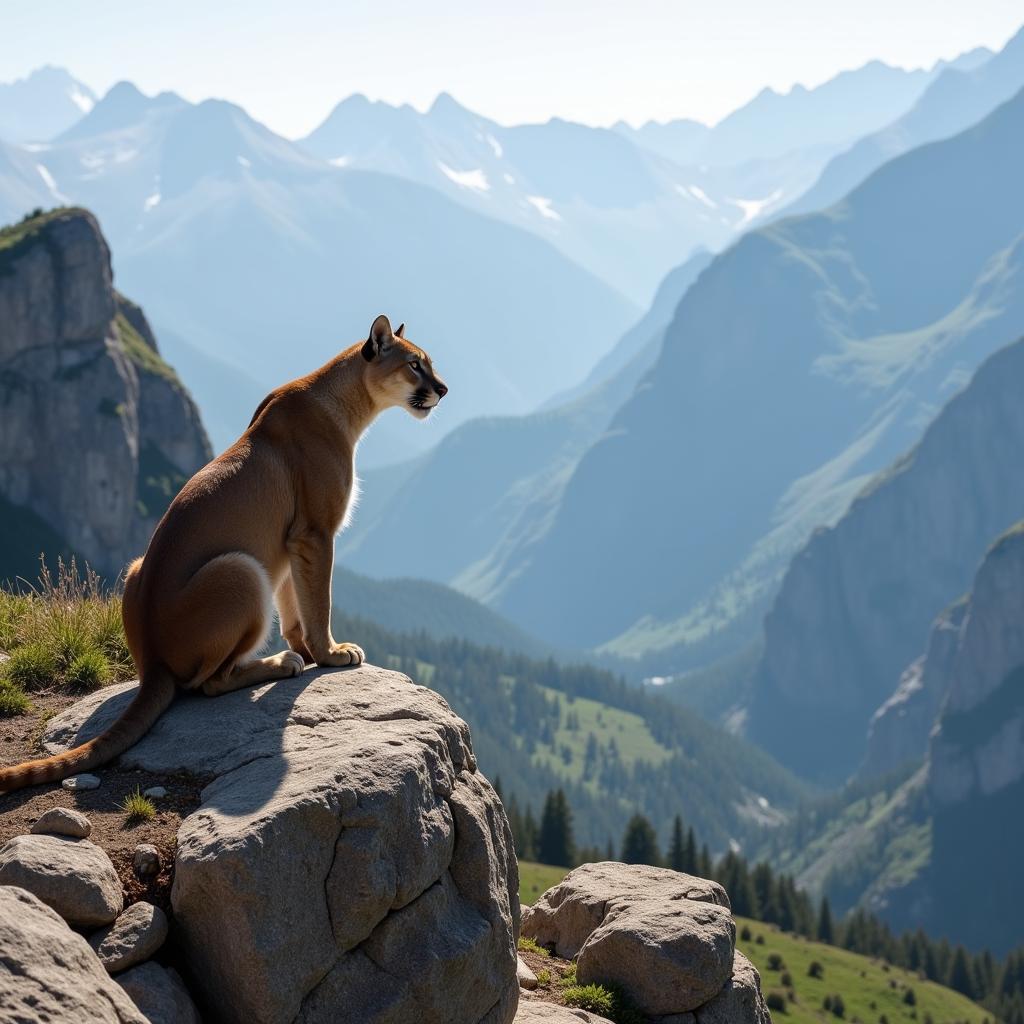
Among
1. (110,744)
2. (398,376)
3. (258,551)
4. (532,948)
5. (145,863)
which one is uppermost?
(398,376)

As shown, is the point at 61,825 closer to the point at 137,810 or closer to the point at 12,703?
the point at 137,810

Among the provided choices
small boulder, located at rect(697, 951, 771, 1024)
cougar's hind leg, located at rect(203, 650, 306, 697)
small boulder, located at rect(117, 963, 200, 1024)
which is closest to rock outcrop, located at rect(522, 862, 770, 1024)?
small boulder, located at rect(697, 951, 771, 1024)

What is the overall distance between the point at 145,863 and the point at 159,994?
4.92 ft

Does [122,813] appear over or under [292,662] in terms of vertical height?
under

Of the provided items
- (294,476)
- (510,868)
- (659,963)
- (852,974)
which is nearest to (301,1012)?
(510,868)

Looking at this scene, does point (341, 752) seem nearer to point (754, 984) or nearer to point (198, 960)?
point (198, 960)

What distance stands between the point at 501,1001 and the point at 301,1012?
118 inches

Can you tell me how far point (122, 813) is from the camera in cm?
1362

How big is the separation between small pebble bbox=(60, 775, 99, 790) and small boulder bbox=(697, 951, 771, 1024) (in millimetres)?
8590

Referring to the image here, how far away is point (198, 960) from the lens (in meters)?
12.3

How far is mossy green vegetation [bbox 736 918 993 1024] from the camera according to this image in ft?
393

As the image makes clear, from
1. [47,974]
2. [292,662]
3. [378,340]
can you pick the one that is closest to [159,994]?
[47,974]

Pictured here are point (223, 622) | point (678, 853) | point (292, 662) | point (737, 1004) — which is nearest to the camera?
point (223, 622)

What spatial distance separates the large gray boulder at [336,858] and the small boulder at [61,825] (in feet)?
3.52
